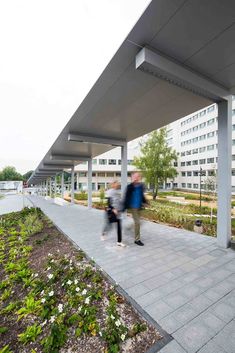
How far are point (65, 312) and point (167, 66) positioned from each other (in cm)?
423

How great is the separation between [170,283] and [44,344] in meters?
1.94

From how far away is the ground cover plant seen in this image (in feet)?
6.33

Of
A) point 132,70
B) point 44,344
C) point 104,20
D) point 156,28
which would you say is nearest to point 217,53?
Answer: point 156,28

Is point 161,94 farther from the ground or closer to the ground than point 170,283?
farther from the ground

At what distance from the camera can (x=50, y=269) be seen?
366 centimetres

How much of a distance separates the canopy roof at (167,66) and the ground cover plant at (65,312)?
3.75 m

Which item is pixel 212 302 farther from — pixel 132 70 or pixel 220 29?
pixel 132 70

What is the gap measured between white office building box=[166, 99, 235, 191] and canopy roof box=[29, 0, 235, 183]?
89.2ft

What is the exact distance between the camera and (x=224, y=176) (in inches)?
171

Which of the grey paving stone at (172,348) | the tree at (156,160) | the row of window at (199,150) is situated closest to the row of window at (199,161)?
the row of window at (199,150)

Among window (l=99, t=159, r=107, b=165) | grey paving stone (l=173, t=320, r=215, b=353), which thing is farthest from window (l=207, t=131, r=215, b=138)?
grey paving stone (l=173, t=320, r=215, b=353)

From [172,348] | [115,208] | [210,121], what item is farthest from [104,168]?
[172,348]

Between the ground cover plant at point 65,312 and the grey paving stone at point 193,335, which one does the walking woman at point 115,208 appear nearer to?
the ground cover plant at point 65,312

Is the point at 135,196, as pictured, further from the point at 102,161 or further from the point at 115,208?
the point at 102,161
